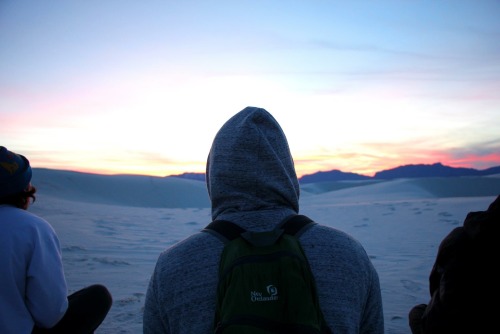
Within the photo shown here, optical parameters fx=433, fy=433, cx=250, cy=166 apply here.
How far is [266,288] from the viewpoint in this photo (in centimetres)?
130

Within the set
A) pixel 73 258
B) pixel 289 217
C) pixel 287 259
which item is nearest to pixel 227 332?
pixel 287 259

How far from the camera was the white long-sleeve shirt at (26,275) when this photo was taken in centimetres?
232

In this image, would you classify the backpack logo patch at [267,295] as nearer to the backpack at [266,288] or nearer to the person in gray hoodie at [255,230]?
the backpack at [266,288]

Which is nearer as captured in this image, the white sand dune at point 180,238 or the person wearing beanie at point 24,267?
the person wearing beanie at point 24,267

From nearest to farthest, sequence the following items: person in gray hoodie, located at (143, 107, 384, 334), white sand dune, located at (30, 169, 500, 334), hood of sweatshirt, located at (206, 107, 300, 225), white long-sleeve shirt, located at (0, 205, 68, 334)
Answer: person in gray hoodie, located at (143, 107, 384, 334) → hood of sweatshirt, located at (206, 107, 300, 225) → white long-sleeve shirt, located at (0, 205, 68, 334) → white sand dune, located at (30, 169, 500, 334)

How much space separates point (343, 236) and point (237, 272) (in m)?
0.44

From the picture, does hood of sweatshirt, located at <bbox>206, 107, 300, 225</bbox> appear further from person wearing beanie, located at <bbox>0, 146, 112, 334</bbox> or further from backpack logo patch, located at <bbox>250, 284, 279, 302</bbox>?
person wearing beanie, located at <bbox>0, 146, 112, 334</bbox>

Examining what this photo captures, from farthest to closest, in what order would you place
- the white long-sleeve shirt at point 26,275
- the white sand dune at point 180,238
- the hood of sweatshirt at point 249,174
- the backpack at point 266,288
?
the white sand dune at point 180,238
the white long-sleeve shirt at point 26,275
the hood of sweatshirt at point 249,174
the backpack at point 266,288

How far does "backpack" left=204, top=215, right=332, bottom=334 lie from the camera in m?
1.27

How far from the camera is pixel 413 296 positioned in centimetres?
560

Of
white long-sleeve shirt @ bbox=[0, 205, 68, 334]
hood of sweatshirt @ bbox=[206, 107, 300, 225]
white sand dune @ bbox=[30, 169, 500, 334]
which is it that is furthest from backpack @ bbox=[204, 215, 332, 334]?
white sand dune @ bbox=[30, 169, 500, 334]

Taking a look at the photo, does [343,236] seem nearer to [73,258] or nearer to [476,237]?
[476,237]

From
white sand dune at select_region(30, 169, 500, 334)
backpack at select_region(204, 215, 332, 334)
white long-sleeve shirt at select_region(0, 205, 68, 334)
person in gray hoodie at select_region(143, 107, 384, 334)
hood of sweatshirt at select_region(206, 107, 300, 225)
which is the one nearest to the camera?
backpack at select_region(204, 215, 332, 334)

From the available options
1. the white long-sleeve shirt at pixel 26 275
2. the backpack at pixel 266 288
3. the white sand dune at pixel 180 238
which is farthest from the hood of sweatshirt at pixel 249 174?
the white sand dune at pixel 180 238
